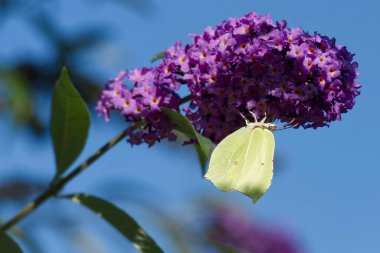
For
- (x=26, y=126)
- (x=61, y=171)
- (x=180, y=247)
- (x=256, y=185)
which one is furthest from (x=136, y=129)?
(x=26, y=126)

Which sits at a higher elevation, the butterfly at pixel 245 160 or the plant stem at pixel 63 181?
the butterfly at pixel 245 160

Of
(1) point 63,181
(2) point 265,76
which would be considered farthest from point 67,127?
(2) point 265,76

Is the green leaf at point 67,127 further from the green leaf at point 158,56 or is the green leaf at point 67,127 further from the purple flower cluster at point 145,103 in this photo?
the green leaf at point 158,56

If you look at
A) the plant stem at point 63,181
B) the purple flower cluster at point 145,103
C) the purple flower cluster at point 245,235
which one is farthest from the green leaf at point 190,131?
the purple flower cluster at point 245,235

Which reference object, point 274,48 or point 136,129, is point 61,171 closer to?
point 136,129

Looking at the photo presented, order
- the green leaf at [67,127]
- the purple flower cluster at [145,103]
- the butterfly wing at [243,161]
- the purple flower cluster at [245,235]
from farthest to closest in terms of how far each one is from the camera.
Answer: the purple flower cluster at [245,235]
the green leaf at [67,127]
the purple flower cluster at [145,103]
the butterfly wing at [243,161]

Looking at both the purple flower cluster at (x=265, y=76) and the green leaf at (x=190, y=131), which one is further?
the purple flower cluster at (x=265, y=76)

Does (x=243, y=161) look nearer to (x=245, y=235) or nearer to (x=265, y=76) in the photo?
(x=265, y=76)
